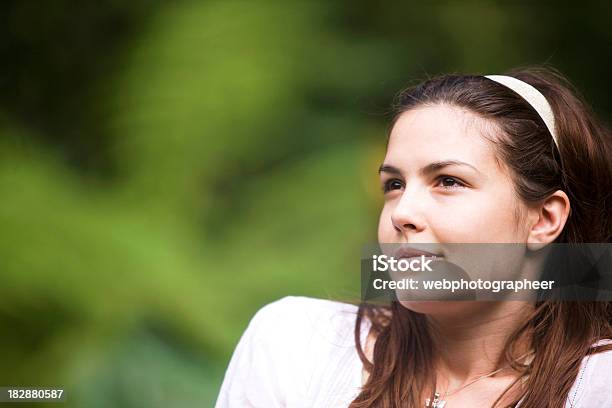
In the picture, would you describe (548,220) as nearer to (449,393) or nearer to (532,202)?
(532,202)

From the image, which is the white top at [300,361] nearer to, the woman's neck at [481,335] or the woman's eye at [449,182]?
the woman's neck at [481,335]

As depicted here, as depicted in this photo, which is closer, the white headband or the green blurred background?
the white headband

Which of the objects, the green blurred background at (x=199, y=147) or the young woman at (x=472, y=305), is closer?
the young woman at (x=472, y=305)

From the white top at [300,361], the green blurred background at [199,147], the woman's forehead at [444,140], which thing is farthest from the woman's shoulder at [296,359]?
the green blurred background at [199,147]

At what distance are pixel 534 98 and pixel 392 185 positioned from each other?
0.70 ft

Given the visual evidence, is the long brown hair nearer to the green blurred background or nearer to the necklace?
the necklace

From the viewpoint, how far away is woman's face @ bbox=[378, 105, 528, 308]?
1009mm

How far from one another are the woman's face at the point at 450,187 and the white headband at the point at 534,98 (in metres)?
0.08

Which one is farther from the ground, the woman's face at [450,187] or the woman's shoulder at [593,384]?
the woman's face at [450,187]

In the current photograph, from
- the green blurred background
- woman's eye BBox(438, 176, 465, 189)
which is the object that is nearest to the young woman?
woman's eye BBox(438, 176, 465, 189)

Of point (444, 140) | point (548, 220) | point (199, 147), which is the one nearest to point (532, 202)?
A: point (548, 220)

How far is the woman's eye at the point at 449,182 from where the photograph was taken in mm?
1016

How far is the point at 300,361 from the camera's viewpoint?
1.12 meters

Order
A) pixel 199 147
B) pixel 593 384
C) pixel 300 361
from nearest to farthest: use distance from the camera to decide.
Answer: pixel 593 384
pixel 300 361
pixel 199 147
